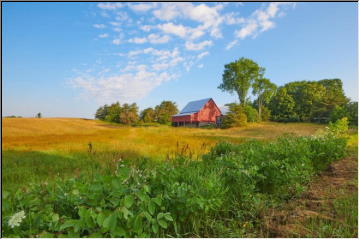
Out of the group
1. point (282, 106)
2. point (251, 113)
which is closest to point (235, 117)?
point (251, 113)

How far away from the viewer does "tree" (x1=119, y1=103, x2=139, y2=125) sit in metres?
4.74

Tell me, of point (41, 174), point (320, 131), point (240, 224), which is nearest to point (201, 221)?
point (240, 224)

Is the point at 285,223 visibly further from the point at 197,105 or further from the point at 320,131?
the point at 320,131

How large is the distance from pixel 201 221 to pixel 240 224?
0.42 meters

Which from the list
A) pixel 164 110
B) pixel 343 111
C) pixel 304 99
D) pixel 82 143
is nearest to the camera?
pixel 82 143

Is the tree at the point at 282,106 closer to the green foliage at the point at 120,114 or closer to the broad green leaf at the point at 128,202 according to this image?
the green foliage at the point at 120,114

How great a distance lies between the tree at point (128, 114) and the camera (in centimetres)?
474

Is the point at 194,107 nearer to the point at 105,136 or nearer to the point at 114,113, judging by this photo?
the point at 114,113

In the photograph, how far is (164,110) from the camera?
5152 millimetres

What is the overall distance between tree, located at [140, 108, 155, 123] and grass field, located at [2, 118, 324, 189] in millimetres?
268

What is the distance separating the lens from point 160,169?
248 centimetres

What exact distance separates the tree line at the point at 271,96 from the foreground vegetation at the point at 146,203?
2.34m

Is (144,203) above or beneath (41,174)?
above

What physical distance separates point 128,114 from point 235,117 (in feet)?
8.76
